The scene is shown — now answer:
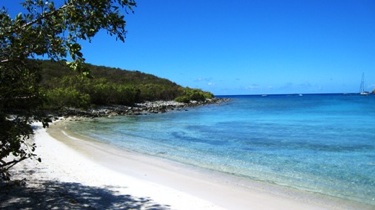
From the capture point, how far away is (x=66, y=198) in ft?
28.8

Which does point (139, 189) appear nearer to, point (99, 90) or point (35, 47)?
point (35, 47)

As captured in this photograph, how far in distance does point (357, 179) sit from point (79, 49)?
432 inches

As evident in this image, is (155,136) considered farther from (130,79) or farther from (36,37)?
(130,79)

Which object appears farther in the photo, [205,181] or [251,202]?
[205,181]

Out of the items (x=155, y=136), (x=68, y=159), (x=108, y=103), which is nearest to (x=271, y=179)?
(x=68, y=159)

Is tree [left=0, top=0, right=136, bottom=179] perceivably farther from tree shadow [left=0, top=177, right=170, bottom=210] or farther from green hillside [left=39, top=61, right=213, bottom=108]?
green hillside [left=39, top=61, right=213, bottom=108]

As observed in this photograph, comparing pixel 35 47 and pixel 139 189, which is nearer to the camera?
pixel 35 47

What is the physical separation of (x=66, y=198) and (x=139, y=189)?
7.18 feet

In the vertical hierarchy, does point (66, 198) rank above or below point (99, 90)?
below

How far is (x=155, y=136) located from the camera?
27359mm

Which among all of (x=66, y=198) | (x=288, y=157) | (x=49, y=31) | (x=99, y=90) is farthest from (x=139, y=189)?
(x=99, y=90)

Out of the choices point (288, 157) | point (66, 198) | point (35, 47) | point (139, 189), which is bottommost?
point (288, 157)

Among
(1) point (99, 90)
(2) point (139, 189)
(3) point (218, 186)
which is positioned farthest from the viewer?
(1) point (99, 90)

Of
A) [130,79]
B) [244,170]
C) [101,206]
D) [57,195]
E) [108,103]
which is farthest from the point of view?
[130,79]
